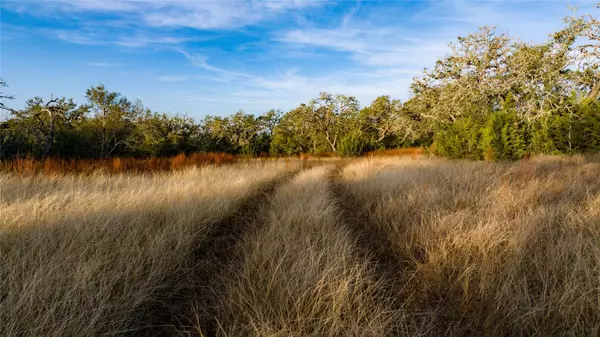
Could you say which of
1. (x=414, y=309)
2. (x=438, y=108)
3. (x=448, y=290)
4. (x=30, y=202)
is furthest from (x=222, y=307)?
(x=438, y=108)

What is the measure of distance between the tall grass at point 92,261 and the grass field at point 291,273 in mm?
14

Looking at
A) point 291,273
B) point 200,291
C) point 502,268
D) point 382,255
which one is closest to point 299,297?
point 291,273

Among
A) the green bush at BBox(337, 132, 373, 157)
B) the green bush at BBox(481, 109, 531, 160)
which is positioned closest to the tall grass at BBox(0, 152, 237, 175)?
the green bush at BBox(481, 109, 531, 160)

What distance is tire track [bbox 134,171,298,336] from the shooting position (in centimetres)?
173

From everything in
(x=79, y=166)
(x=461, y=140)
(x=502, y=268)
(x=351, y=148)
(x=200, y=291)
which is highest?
(x=461, y=140)

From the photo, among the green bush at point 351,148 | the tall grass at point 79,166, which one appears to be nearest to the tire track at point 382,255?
the tall grass at point 79,166

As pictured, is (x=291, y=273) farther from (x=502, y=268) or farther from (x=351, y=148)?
(x=351, y=148)

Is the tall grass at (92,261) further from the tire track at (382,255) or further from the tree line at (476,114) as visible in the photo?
the tree line at (476,114)

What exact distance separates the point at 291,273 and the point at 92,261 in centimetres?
151

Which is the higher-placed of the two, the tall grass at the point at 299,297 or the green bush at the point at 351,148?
the green bush at the point at 351,148

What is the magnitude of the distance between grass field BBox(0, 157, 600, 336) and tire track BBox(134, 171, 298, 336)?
0.01 meters

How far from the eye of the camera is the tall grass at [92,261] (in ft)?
5.05

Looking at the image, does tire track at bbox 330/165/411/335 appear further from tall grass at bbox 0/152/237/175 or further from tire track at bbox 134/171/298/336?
tall grass at bbox 0/152/237/175

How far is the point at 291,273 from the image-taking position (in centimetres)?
212
